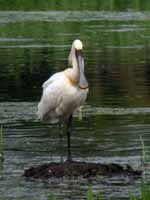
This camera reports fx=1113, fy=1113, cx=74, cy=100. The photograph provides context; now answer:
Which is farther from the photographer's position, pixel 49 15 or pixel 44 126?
pixel 49 15

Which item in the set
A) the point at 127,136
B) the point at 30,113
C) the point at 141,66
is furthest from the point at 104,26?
the point at 127,136

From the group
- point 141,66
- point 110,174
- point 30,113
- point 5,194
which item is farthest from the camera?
point 141,66

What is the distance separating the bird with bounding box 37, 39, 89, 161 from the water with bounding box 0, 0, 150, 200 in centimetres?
52

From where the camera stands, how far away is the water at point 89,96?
12.7 m

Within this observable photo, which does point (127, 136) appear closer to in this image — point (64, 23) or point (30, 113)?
point (30, 113)

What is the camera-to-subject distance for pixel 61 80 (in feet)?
46.2

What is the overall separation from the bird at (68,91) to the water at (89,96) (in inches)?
20.5

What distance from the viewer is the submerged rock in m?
12.7

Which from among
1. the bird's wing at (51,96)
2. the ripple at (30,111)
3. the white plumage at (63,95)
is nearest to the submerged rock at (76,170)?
the white plumage at (63,95)

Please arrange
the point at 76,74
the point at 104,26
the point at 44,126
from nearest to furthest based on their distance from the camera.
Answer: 1. the point at 76,74
2. the point at 44,126
3. the point at 104,26

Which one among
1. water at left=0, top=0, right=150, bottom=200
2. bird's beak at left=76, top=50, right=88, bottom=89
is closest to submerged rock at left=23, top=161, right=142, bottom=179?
water at left=0, top=0, right=150, bottom=200

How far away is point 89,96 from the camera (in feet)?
66.7

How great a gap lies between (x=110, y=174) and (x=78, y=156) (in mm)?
1586

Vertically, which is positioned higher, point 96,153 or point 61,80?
point 61,80
